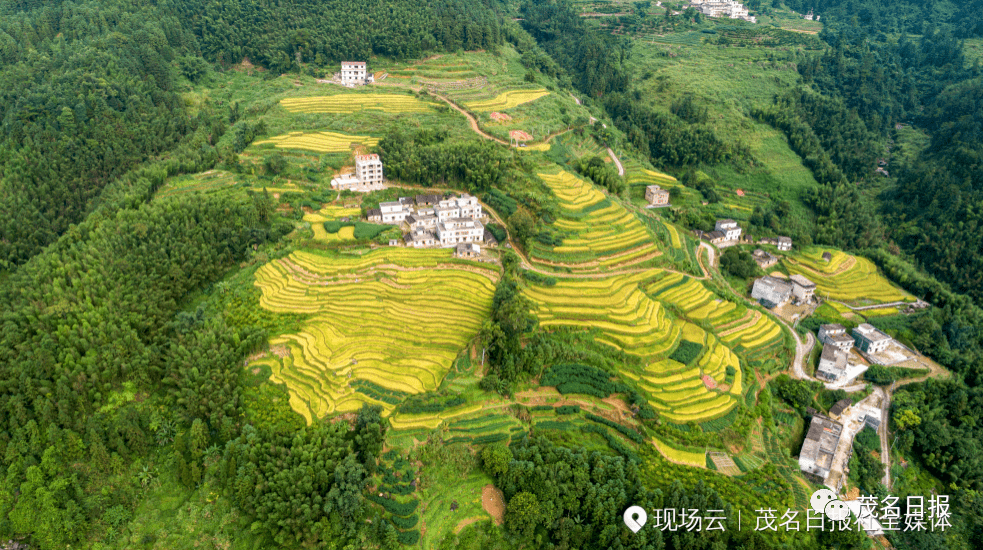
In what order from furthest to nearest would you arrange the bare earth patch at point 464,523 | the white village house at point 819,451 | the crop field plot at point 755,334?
the crop field plot at point 755,334
the white village house at point 819,451
the bare earth patch at point 464,523

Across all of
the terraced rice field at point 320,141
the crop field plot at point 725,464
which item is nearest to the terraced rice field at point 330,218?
the terraced rice field at point 320,141

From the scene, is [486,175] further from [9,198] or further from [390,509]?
[9,198]

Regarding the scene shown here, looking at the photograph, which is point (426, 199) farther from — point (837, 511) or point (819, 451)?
point (837, 511)

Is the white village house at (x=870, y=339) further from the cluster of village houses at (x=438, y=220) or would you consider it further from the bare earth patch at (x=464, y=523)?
the bare earth patch at (x=464, y=523)

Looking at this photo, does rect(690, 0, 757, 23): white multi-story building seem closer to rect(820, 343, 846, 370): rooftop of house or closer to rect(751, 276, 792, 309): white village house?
rect(751, 276, 792, 309): white village house

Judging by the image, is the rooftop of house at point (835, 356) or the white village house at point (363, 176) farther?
the white village house at point (363, 176)

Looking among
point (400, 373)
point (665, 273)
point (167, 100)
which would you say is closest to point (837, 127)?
point (665, 273)
